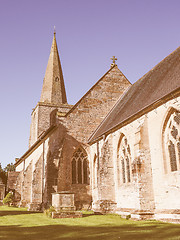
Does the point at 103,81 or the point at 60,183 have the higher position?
the point at 103,81

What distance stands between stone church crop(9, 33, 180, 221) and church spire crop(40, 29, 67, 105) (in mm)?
9601

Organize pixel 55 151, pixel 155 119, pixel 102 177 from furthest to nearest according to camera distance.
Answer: pixel 55 151 → pixel 102 177 → pixel 155 119

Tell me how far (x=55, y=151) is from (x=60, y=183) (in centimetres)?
257

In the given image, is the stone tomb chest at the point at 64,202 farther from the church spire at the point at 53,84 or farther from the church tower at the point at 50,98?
the church spire at the point at 53,84

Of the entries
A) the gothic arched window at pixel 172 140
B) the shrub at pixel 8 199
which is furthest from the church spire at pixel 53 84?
the gothic arched window at pixel 172 140

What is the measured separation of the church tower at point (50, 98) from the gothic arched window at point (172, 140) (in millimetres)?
22973

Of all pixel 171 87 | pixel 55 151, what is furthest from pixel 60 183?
pixel 171 87

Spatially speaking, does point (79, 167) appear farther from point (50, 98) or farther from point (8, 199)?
point (50, 98)

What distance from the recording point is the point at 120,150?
1652cm

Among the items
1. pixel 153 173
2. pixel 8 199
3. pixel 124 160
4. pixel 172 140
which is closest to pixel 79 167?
pixel 124 160

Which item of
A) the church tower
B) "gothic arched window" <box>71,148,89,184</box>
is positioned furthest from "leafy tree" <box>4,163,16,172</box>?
"gothic arched window" <box>71,148,89,184</box>

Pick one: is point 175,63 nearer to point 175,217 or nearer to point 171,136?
point 171,136

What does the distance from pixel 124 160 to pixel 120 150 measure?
0.84 m

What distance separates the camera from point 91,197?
19.1m
